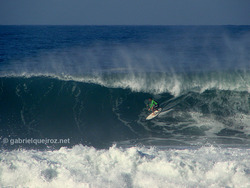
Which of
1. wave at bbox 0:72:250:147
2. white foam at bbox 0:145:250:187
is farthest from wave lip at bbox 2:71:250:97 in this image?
white foam at bbox 0:145:250:187

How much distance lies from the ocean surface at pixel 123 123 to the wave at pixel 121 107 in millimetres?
40

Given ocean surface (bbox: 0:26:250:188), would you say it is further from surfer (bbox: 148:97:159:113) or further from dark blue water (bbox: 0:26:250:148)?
surfer (bbox: 148:97:159:113)

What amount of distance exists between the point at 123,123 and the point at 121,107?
Answer: 54.2 inches

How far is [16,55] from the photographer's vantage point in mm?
21500

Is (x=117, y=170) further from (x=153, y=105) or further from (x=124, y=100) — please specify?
(x=124, y=100)

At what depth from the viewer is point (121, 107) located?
12.3 meters

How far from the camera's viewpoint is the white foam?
6.26 meters

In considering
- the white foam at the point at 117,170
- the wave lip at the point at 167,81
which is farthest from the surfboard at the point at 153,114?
the white foam at the point at 117,170

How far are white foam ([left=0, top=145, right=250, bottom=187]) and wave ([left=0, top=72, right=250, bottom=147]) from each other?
7.95 ft

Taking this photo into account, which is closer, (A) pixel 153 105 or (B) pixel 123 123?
(B) pixel 123 123

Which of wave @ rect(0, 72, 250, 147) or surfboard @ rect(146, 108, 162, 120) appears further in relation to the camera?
surfboard @ rect(146, 108, 162, 120)

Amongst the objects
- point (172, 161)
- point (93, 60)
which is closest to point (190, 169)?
point (172, 161)

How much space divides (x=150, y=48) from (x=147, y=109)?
48.4 ft

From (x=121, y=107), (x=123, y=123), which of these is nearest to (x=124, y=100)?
(x=121, y=107)
